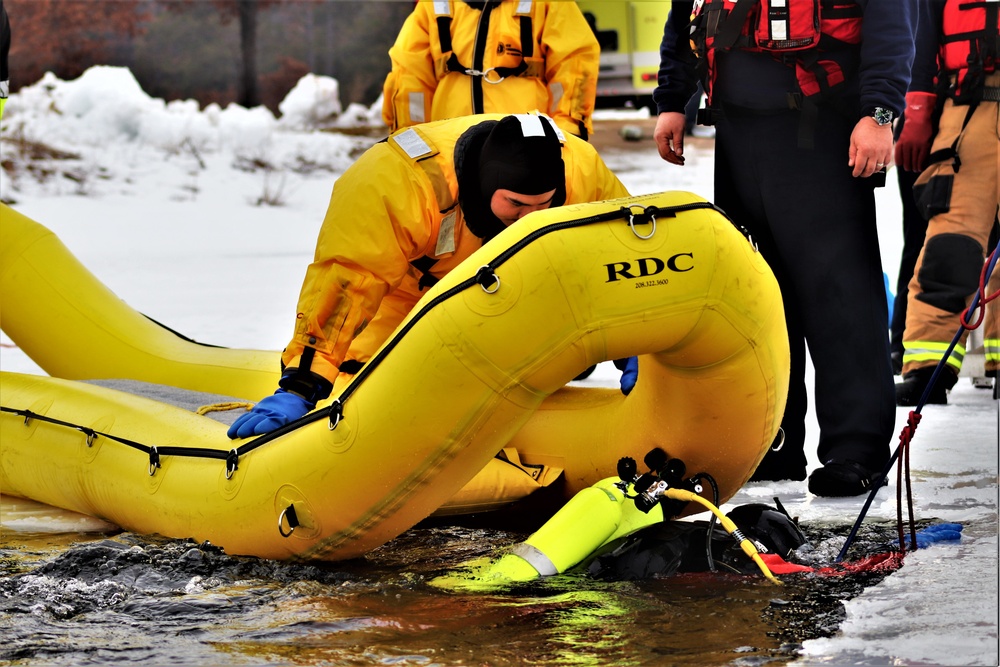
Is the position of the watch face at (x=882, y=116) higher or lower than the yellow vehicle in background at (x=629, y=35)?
lower

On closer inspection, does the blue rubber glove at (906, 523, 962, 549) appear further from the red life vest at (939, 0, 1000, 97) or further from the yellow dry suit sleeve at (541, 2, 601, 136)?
the yellow dry suit sleeve at (541, 2, 601, 136)

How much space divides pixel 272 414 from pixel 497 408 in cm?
70

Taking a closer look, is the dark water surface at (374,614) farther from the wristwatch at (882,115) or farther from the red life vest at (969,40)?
the red life vest at (969,40)

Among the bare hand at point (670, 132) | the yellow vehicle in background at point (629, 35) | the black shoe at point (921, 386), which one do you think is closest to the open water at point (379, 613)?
the bare hand at point (670, 132)

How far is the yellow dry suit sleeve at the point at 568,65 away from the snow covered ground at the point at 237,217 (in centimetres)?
113

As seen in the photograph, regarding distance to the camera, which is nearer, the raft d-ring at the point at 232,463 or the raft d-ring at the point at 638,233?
the raft d-ring at the point at 638,233

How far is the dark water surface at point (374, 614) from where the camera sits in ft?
7.53

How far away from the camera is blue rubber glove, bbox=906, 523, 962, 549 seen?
2.92 m

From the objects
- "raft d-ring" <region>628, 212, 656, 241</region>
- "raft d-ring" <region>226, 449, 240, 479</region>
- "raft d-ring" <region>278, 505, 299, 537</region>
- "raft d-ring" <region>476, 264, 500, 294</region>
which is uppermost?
"raft d-ring" <region>628, 212, 656, 241</region>

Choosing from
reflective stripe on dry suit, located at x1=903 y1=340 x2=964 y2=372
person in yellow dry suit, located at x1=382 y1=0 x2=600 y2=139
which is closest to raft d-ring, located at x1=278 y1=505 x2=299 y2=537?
person in yellow dry suit, located at x1=382 y1=0 x2=600 y2=139

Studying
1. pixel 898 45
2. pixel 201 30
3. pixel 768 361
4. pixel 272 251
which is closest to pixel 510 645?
pixel 768 361

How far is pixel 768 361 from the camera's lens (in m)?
2.76

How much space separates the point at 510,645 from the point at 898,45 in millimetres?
1946

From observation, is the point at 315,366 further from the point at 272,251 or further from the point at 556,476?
the point at 272,251
